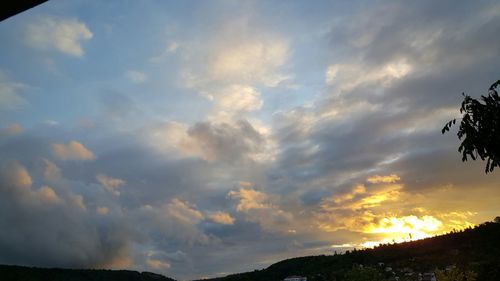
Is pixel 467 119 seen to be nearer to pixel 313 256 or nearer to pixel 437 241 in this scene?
pixel 437 241

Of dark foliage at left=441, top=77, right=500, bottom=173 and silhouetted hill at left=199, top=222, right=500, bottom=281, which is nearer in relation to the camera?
dark foliage at left=441, top=77, right=500, bottom=173

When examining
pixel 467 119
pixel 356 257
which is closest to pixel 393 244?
pixel 356 257

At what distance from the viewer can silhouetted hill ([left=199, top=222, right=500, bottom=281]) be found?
4328 inches

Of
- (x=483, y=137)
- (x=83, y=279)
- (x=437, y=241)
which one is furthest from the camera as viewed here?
(x=83, y=279)

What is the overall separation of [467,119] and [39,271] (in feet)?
630

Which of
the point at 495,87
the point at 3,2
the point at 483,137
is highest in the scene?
the point at 495,87

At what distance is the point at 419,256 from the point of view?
440 ft

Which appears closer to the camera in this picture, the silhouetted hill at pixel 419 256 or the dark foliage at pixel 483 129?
the dark foliage at pixel 483 129

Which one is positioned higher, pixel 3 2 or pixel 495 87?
pixel 495 87

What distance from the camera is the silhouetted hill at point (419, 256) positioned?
361 ft

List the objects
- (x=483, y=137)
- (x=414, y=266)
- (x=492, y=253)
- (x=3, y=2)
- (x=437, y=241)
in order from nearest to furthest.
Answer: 1. (x=3, y=2)
2. (x=483, y=137)
3. (x=492, y=253)
4. (x=414, y=266)
5. (x=437, y=241)

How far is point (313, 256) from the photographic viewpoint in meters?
196

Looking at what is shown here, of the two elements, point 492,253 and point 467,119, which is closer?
point 467,119

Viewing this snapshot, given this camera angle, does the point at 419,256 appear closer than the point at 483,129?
No
